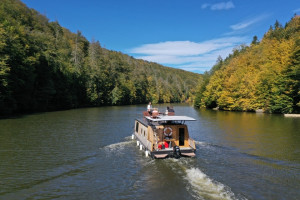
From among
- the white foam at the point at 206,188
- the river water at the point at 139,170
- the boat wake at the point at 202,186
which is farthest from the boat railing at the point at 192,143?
the white foam at the point at 206,188

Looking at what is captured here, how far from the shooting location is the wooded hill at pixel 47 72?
51000 mm

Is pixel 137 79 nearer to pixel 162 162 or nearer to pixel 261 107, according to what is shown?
pixel 261 107

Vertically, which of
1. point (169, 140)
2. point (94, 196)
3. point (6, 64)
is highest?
point (6, 64)

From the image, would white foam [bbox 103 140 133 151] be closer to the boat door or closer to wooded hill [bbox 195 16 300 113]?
the boat door

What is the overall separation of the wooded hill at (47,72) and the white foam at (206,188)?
44.1m

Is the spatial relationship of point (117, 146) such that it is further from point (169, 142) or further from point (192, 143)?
point (192, 143)

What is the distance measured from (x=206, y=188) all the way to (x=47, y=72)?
65732mm

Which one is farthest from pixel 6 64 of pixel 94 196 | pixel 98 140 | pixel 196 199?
pixel 196 199

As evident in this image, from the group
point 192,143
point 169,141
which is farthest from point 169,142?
point 192,143

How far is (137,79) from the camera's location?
150875 millimetres

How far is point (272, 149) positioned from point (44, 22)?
114237 millimetres

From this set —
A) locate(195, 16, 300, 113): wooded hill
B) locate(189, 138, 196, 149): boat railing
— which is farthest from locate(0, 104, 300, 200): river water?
locate(195, 16, 300, 113): wooded hill

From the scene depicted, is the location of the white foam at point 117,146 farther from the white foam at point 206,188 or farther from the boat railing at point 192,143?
the white foam at point 206,188

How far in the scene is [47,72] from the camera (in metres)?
68.6
